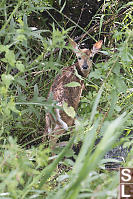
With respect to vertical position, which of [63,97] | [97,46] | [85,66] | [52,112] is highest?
[97,46]

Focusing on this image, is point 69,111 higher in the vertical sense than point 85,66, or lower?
lower

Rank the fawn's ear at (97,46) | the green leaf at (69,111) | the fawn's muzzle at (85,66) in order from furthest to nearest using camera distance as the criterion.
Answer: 1. the fawn's muzzle at (85,66)
2. the fawn's ear at (97,46)
3. the green leaf at (69,111)

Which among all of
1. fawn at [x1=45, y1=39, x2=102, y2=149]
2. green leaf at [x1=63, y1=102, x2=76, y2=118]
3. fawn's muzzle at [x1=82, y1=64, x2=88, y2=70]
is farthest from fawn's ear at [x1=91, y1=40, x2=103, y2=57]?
green leaf at [x1=63, y1=102, x2=76, y2=118]

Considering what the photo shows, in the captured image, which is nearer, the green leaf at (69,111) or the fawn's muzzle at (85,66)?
the green leaf at (69,111)

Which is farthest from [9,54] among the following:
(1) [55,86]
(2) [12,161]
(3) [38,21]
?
(3) [38,21]

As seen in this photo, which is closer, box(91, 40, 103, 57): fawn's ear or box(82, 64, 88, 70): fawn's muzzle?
box(91, 40, 103, 57): fawn's ear

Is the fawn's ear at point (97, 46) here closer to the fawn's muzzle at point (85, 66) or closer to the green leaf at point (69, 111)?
the fawn's muzzle at point (85, 66)

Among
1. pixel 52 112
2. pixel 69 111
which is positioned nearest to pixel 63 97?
pixel 69 111

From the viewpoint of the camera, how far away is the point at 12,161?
149cm

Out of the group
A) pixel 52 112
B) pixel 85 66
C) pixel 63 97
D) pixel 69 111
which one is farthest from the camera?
pixel 85 66

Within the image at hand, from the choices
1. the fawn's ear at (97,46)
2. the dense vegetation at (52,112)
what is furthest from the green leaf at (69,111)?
the fawn's ear at (97,46)

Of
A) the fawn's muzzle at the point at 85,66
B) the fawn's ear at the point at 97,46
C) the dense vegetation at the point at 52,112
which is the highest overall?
the fawn's ear at the point at 97,46

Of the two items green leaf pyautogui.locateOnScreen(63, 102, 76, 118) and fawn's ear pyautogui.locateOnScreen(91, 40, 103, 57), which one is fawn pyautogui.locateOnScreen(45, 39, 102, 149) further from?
green leaf pyautogui.locateOnScreen(63, 102, 76, 118)

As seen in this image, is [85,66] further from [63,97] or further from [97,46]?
[63,97]
